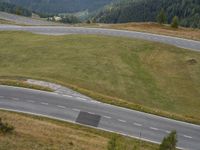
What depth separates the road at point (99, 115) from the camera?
3947 centimetres

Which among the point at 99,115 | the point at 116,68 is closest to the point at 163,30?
the point at 116,68

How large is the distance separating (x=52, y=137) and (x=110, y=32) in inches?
1797

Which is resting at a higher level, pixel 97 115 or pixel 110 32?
pixel 110 32

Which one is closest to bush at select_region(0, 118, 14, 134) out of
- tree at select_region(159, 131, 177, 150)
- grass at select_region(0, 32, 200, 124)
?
tree at select_region(159, 131, 177, 150)

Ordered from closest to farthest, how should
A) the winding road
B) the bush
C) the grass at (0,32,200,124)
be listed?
1. the bush
2. the winding road
3. the grass at (0,32,200,124)

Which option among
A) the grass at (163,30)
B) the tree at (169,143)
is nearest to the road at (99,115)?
the tree at (169,143)

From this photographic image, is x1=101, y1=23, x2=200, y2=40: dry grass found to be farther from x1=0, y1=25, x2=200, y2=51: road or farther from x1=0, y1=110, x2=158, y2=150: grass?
x1=0, y1=110, x2=158, y2=150: grass

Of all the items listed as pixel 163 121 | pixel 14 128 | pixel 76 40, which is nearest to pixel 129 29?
pixel 76 40

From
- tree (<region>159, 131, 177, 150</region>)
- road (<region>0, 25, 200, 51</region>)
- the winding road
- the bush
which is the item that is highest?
road (<region>0, 25, 200, 51</region>)

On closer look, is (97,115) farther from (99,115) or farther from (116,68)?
(116,68)

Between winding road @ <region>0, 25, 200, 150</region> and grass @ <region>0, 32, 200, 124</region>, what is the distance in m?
1.88

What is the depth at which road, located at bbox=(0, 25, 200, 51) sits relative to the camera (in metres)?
69.0

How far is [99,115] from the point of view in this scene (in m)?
42.5

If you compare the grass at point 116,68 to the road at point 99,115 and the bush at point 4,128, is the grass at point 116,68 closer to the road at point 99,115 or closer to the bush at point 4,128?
the road at point 99,115
